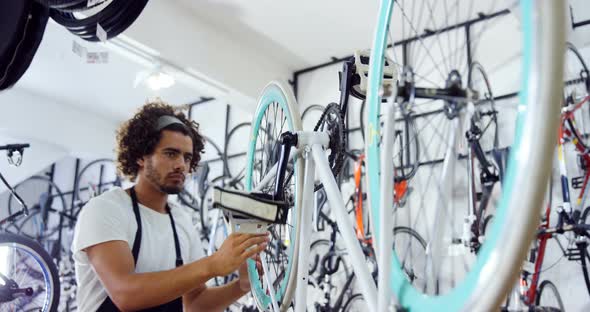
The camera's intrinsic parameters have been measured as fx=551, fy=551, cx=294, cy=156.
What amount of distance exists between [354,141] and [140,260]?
148 inches

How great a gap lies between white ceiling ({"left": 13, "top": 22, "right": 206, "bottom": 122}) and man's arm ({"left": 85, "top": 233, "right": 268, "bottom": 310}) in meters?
3.94

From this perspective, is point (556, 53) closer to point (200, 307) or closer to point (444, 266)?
point (444, 266)


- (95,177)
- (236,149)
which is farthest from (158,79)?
(95,177)

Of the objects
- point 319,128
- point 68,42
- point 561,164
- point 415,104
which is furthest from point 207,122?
point 415,104

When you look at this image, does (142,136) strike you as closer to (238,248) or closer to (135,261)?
(135,261)

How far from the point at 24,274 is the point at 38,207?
15.0 ft

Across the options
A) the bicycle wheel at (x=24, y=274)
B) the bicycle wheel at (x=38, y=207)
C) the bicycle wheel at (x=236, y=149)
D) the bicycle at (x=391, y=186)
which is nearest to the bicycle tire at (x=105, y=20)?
the bicycle at (x=391, y=186)

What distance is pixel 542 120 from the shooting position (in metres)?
0.57

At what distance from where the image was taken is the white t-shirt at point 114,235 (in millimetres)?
1627

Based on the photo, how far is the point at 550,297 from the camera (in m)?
3.70

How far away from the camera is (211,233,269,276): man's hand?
124 centimetres

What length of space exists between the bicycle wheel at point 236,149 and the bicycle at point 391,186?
4.65 meters

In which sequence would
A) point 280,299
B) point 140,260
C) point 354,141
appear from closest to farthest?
point 280,299
point 140,260
point 354,141

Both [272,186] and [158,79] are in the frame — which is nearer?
[272,186]
